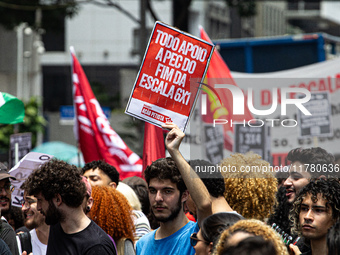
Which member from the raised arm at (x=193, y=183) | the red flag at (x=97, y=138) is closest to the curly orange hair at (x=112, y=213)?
the raised arm at (x=193, y=183)

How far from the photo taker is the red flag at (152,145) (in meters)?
7.40

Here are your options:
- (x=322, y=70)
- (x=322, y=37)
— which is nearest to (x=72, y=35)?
(x=322, y=37)

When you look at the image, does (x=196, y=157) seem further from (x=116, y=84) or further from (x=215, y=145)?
(x=116, y=84)

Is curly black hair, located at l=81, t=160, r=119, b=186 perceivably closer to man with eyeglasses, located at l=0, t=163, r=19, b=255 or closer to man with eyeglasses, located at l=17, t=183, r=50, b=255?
man with eyeglasses, located at l=0, t=163, r=19, b=255

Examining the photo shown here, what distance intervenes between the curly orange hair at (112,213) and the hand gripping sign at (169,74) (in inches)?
28.3

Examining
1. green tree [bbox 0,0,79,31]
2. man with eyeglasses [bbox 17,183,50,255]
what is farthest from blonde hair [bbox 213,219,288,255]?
green tree [bbox 0,0,79,31]

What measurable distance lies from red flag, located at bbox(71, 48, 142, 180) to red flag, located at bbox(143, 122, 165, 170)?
5.15ft

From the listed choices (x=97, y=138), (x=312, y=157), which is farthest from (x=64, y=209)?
(x=97, y=138)

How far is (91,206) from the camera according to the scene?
520 centimetres

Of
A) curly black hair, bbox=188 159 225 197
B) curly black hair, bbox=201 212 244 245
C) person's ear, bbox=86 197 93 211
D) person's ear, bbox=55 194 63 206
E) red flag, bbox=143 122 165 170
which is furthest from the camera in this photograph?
red flag, bbox=143 122 165 170

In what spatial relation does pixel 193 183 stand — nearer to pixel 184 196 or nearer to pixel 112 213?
pixel 184 196

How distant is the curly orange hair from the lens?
514cm

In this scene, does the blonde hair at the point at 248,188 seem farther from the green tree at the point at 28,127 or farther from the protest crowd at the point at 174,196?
the green tree at the point at 28,127

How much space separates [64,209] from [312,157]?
2.05m
